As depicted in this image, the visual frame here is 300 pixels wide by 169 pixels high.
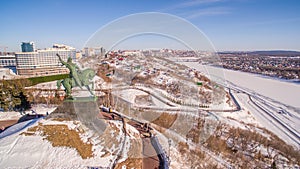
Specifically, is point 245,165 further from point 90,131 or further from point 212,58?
point 90,131

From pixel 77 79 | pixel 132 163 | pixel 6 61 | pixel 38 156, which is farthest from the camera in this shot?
pixel 6 61

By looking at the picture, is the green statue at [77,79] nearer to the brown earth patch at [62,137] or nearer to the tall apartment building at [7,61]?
the brown earth patch at [62,137]

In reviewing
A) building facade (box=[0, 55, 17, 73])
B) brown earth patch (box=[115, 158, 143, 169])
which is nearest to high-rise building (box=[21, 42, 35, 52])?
building facade (box=[0, 55, 17, 73])

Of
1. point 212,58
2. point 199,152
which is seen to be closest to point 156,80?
point 199,152

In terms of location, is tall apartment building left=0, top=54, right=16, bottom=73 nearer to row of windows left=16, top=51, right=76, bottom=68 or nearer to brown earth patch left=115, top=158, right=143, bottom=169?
row of windows left=16, top=51, right=76, bottom=68

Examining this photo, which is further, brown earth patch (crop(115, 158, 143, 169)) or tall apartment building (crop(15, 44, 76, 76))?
tall apartment building (crop(15, 44, 76, 76))

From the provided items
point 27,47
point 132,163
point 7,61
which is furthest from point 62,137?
point 7,61

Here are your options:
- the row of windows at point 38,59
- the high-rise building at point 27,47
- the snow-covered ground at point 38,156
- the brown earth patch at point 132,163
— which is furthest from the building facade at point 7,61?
the brown earth patch at point 132,163

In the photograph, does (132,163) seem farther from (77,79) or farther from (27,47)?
(27,47)

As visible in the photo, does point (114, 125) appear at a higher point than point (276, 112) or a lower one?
higher

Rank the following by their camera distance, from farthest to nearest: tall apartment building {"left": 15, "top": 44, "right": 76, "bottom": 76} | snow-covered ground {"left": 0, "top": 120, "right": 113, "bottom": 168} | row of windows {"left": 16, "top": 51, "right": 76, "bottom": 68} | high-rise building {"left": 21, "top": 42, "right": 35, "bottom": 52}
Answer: high-rise building {"left": 21, "top": 42, "right": 35, "bottom": 52} < row of windows {"left": 16, "top": 51, "right": 76, "bottom": 68} < tall apartment building {"left": 15, "top": 44, "right": 76, "bottom": 76} < snow-covered ground {"left": 0, "top": 120, "right": 113, "bottom": 168}

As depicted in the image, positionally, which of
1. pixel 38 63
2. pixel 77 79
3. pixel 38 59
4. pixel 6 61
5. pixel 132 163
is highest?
pixel 77 79
